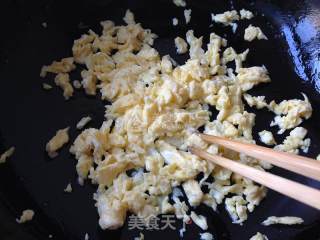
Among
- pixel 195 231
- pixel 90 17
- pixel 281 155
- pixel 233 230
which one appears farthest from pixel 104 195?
pixel 90 17

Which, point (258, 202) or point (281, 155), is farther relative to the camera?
point (258, 202)

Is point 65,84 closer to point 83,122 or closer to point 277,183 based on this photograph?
point 83,122

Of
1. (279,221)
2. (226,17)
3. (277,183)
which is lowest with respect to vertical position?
(279,221)

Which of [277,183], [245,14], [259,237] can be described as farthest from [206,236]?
[245,14]

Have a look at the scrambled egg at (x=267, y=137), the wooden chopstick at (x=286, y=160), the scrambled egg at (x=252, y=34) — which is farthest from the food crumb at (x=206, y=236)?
the scrambled egg at (x=252, y=34)

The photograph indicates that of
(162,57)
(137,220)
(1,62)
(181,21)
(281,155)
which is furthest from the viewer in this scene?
(181,21)

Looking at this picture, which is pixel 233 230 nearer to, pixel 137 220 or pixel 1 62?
pixel 137 220
